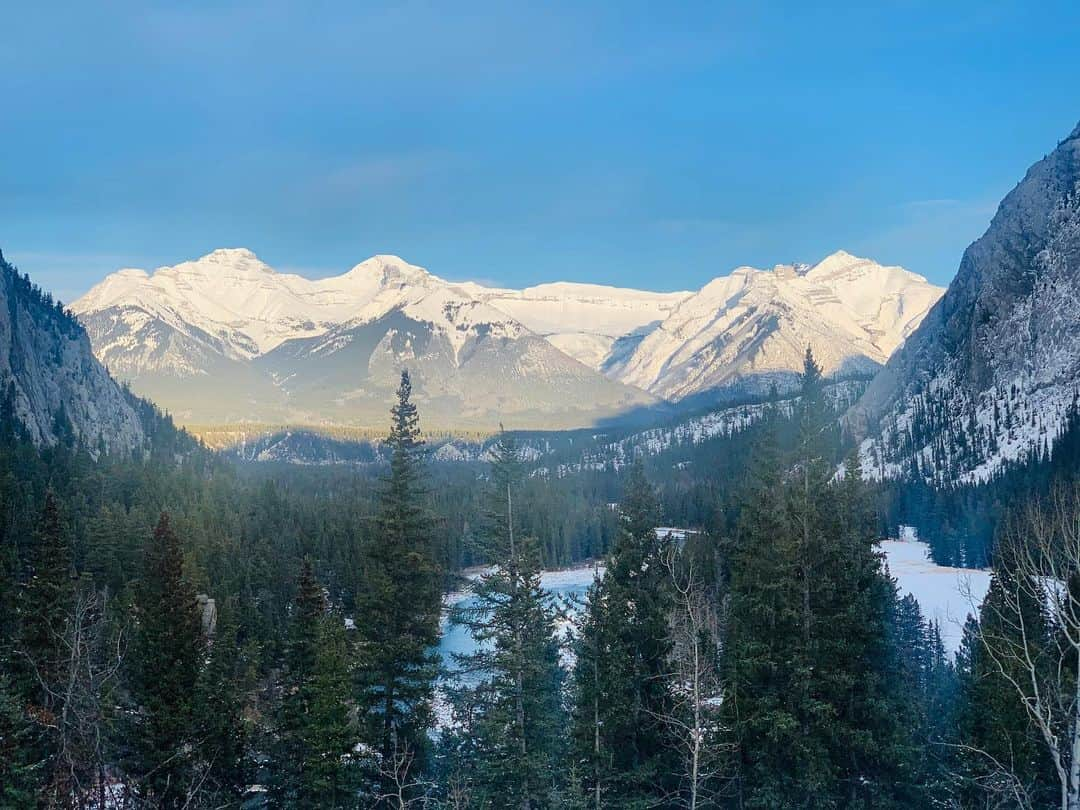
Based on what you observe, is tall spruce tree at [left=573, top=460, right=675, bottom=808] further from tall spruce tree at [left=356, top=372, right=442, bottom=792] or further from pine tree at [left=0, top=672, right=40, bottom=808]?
pine tree at [left=0, top=672, right=40, bottom=808]

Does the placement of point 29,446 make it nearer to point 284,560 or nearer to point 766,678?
point 284,560

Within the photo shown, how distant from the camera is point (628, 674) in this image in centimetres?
2831

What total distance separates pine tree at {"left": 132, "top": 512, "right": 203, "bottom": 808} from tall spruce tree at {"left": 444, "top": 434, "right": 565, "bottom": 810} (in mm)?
12263

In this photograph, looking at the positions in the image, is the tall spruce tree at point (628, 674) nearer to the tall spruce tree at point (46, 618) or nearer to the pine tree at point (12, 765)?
the pine tree at point (12, 765)

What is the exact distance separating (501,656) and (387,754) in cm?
697

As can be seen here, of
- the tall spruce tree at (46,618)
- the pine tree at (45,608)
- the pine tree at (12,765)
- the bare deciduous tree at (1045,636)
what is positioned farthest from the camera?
the pine tree at (45,608)

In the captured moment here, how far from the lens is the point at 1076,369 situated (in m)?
197

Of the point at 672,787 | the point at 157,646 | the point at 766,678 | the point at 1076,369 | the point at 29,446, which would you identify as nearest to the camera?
the point at 766,678

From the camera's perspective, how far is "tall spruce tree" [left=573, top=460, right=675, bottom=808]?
27.4 meters

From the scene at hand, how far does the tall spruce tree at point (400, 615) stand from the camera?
96.1 ft

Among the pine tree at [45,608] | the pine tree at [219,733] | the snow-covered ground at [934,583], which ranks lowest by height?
the snow-covered ground at [934,583]

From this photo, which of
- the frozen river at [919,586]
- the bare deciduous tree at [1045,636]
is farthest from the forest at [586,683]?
the frozen river at [919,586]

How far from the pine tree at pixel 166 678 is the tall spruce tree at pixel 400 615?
24.6 ft

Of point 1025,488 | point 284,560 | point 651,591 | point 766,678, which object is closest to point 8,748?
point 651,591
